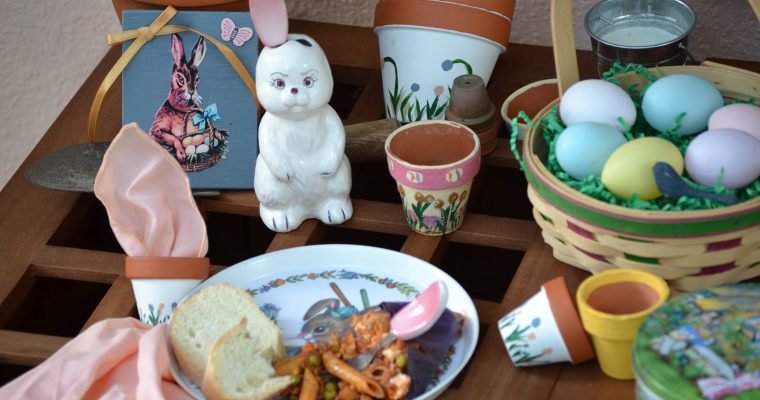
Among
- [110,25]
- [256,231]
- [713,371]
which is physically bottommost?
[256,231]

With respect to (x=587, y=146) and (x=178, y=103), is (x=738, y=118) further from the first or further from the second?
(x=178, y=103)

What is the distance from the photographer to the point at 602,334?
86 centimetres

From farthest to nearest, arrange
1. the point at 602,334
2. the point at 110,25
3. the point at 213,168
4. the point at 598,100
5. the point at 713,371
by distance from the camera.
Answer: the point at 110,25, the point at 213,168, the point at 598,100, the point at 602,334, the point at 713,371

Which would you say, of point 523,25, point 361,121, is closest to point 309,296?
point 361,121

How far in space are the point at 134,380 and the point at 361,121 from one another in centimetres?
43

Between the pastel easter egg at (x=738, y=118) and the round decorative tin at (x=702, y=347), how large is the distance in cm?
17

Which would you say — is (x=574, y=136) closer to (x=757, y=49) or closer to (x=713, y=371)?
(x=713, y=371)

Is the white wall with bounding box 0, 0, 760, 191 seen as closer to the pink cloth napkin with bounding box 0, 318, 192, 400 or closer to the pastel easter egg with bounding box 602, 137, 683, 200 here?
the pastel easter egg with bounding box 602, 137, 683, 200

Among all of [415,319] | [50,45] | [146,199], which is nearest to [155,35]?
[146,199]

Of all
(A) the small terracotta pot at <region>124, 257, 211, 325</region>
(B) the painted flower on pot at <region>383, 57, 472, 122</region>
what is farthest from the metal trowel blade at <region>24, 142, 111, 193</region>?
(B) the painted flower on pot at <region>383, 57, 472, 122</region>

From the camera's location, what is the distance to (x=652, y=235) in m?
0.88

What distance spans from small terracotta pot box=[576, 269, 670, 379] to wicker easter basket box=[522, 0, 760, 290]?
1.1 inches

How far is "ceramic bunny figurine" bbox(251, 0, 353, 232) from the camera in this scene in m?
0.99

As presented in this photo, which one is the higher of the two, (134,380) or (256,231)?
(134,380)
